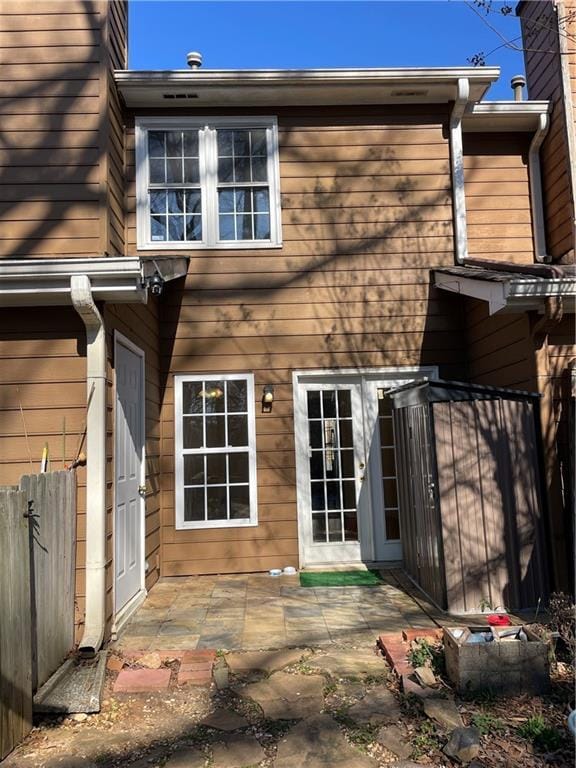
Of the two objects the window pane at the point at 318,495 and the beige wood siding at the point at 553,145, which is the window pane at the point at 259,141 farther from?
the window pane at the point at 318,495

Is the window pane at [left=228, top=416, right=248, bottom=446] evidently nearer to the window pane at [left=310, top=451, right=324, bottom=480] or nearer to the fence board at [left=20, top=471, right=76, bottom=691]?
the window pane at [left=310, top=451, right=324, bottom=480]

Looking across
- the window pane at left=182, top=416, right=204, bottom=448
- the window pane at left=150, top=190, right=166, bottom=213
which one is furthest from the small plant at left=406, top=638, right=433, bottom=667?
the window pane at left=150, top=190, right=166, bottom=213

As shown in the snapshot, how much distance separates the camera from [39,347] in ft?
13.2

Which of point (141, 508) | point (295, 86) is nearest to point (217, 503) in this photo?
point (141, 508)

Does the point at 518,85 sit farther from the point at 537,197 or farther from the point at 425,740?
the point at 425,740

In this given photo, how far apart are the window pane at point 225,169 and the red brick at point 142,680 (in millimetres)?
4820

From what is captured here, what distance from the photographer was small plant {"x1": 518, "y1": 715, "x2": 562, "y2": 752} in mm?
2561

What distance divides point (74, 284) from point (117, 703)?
8.46 ft

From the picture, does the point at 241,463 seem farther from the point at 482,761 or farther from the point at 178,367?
the point at 482,761

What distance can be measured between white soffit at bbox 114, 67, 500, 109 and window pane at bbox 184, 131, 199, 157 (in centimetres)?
28

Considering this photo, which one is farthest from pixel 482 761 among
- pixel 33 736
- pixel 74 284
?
pixel 74 284

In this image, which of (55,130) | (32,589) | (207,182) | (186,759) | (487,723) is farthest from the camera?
(207,182)

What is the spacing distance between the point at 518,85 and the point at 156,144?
4463mm

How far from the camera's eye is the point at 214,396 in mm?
5965
